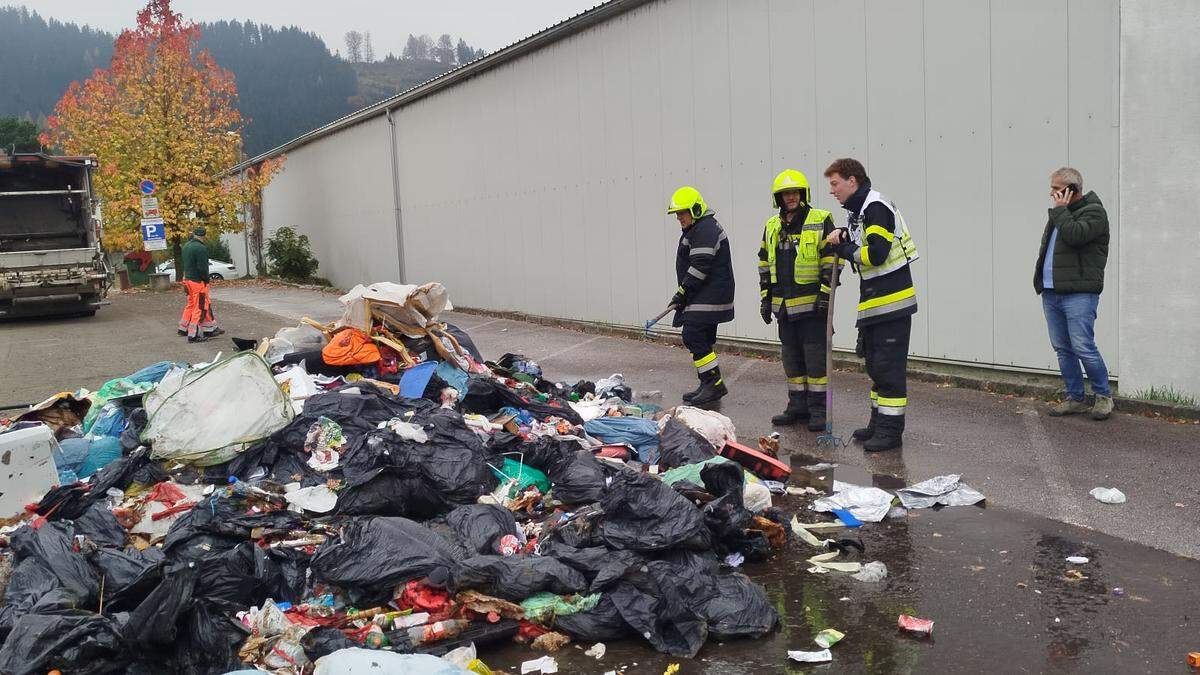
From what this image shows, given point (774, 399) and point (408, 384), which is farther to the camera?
point (774, 399)

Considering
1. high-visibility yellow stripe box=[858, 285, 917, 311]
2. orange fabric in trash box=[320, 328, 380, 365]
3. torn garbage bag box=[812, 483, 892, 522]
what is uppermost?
high-visibility yellow stripe box=[858, 285, 917, 311]

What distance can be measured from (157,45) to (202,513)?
23.4 m

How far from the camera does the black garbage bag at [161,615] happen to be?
3672mm

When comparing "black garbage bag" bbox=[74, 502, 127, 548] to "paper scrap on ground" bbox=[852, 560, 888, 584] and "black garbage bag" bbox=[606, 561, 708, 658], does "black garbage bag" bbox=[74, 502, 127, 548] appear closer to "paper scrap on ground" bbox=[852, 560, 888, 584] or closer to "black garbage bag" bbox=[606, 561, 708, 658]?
"black garbage bag" bbox=[606, 561, 708, 658]

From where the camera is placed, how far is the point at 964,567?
4.52m

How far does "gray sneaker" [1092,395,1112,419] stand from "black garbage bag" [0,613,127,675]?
256 inches

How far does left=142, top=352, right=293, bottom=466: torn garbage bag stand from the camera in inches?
231

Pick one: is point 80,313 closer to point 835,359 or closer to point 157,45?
point 157,45

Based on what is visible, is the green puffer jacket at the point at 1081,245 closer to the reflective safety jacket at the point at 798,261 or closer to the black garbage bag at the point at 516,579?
the reflective safety jacket at the point at 798,261

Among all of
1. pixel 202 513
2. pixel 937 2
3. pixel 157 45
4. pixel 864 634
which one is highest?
pixel 157 45

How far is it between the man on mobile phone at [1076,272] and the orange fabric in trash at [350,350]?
5307 mm

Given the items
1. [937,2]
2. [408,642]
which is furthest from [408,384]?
[937,2]

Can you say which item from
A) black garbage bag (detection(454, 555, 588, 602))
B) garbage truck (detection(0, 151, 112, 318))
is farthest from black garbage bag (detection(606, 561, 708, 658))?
garbage truck (detection(0, 151, 112, 318))

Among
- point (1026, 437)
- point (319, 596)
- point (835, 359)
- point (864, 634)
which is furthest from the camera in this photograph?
point (835, 359)
